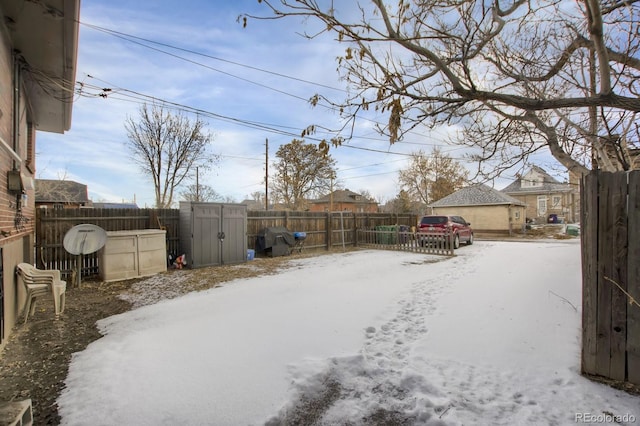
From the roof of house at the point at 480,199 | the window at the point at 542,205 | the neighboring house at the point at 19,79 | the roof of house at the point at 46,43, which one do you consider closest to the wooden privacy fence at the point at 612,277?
the neighboring house at the point at 19,79

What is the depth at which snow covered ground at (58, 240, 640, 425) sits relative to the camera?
2.40 meters

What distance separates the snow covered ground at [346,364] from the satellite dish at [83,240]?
9.66ft

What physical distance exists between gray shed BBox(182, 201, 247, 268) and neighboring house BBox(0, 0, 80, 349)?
3758 mm

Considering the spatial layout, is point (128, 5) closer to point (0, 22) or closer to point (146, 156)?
point (0, 22)

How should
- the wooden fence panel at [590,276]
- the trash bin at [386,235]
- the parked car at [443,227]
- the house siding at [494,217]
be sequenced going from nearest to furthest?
the wooden fence panel at [590,276]
the parked car at [443,227]
the trash bin at [386,235]
the house siding at [494,217]

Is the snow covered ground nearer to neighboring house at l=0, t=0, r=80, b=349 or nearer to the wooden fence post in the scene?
the wooden fence post

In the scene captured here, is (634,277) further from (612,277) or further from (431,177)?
(431,177)

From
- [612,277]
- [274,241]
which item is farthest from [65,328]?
[274,241]

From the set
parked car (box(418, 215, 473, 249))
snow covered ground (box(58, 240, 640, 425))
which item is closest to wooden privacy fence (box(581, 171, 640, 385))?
snow covered ground (box(58, 240, 640, 425))

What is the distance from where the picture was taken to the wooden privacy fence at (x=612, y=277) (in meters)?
2.60

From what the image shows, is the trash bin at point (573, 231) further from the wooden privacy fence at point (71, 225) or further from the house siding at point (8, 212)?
the house siding at point (8, 212)

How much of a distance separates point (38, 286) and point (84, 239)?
8.45ft

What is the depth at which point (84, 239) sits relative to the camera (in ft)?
23.9

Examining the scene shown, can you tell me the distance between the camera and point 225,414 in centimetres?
236
